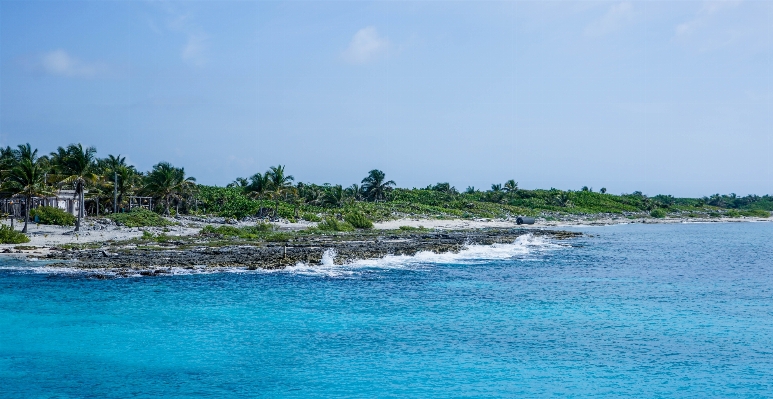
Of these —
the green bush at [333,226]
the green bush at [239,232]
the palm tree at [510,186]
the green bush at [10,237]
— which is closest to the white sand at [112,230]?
the green bush at [10,237]

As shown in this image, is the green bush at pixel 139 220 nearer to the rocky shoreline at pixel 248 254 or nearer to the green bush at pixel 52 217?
the green bush at pixel 52 217

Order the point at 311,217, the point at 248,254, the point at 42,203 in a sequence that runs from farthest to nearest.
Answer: the point at 311,217 → the point at 42,203 → the point at 248,254

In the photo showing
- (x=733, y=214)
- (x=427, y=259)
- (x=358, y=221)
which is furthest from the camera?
(x=733, y=214)

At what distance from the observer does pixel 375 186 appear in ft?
338

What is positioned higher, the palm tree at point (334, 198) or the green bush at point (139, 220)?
the palm tree at point (334, 198)

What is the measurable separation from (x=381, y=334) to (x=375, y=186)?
270 ft

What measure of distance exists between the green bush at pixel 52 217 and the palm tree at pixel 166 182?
528 inches

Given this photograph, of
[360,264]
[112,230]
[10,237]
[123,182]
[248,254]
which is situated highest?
[123,182]

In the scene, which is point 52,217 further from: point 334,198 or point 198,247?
point 334,198

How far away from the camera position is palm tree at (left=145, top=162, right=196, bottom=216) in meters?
68.6

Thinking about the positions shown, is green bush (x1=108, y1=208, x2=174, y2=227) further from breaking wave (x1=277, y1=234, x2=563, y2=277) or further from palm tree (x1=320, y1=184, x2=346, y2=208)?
palm tree (x1=320, y1=184, x2=346, y2=208)

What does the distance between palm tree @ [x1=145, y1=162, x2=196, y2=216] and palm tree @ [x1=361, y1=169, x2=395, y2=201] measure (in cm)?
3760

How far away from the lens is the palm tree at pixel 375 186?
103 meters

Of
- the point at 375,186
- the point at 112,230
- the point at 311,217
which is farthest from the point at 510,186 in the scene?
the point at 112,230
